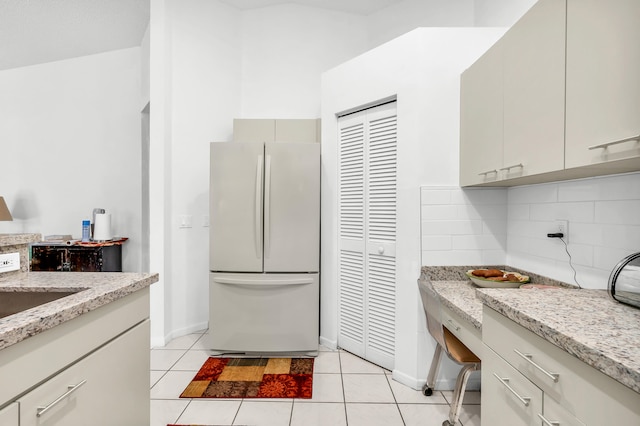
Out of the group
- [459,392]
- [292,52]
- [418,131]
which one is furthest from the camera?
[292,52]

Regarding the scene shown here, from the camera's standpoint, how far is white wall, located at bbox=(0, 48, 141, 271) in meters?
4.20

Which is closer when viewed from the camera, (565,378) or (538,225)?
(565,378)

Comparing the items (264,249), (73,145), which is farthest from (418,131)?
(73,145)

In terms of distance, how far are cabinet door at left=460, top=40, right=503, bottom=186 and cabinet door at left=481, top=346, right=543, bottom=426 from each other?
3.42 ft

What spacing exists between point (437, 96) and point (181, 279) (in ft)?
8.94

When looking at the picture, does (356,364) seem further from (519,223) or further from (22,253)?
(22,253)

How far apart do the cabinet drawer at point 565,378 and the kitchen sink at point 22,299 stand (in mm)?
1500

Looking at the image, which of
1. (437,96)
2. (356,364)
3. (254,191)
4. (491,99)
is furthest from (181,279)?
(491,99)

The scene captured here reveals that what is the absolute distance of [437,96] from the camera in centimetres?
223

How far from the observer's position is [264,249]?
8.89 feet

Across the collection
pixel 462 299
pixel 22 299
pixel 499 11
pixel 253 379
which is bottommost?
pixel 253 379

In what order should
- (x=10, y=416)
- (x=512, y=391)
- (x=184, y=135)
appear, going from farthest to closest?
(x=184, y=135) < (x=512, y=391) < (x=10, y=416)

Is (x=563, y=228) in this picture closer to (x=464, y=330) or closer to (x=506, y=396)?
(x=464, y=330)

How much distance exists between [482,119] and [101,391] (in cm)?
220
